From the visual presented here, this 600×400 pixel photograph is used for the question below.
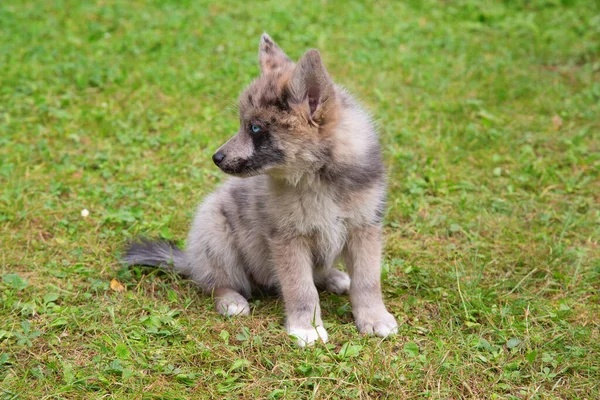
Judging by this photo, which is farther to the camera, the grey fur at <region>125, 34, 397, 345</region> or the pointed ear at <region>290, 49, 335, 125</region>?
the grey fur at <region>125, 34, 397, 345</region>

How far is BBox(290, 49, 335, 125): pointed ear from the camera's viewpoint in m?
3.42

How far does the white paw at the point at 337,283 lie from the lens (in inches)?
175

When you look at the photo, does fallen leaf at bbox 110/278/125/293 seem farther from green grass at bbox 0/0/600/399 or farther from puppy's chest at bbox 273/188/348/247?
puppy's chest at bbox 273/188/348/247

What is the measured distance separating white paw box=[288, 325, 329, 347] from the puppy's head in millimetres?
874

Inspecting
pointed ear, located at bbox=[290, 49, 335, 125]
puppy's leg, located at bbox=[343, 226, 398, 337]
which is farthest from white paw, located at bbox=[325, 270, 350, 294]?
pointed ear, located at bbox=[290, 49, 335, 125]

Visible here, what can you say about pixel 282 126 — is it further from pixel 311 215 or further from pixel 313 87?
pixel 311 215

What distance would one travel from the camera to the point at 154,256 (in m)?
4.48

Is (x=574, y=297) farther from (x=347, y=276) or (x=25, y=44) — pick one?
(x=25, y=44)

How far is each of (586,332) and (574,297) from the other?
A: 46cm

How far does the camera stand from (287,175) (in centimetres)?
371

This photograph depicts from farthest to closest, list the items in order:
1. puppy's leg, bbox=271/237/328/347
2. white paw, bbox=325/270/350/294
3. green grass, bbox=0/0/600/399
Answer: white paw, bbox=325/270/350/294, puppy's leg, bbox=271/237/328/347, green grass, bbox=0/0/600/399

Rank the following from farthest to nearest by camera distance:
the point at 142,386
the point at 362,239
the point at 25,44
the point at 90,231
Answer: the point at 25,44, the point at 90,231, the point at 362,239, the point at 142,386

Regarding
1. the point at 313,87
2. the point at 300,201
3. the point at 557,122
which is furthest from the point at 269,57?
the point at 557,122

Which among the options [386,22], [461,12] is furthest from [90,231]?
[461,12]
